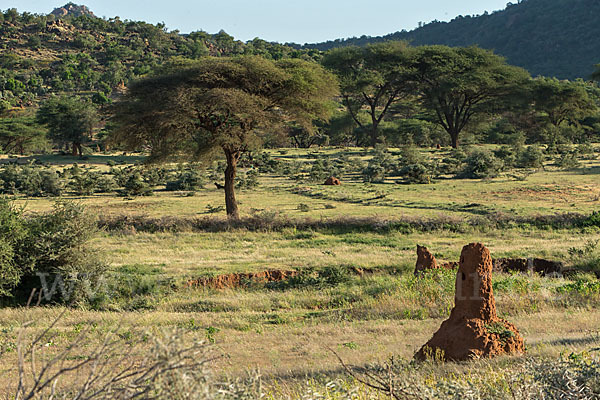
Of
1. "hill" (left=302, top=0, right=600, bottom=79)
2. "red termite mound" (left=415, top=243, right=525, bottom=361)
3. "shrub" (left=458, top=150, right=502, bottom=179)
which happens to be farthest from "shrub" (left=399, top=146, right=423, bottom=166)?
"hill" (left=302, top=0, right=600, bottom=79)

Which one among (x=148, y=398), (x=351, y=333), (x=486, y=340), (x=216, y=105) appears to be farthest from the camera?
(x=216, y=105)

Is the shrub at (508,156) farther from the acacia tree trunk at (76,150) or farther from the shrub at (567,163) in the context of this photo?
the acacia tree trunk at (76,150)

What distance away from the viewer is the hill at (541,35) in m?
110

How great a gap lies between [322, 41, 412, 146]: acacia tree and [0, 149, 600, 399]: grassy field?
74.7 feet

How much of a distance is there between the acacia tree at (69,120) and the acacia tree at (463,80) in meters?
28.9

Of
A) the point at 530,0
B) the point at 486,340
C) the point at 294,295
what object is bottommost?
the point at 294,295

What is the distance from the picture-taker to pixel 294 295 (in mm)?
11281

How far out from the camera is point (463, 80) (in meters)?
42.0

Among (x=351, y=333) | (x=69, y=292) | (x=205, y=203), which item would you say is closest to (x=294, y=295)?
(x=351, y=333)

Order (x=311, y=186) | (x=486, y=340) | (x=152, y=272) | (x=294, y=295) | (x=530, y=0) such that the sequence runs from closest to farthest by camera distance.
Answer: (x=486, y=340) < (x=294, y=295) < (x=152, y=272) < (x=311, y=186) < (x=530, y=0)

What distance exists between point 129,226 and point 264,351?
12.6 metres

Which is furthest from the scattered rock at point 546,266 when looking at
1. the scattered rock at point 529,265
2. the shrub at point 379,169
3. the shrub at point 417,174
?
the shrub at point 379,169

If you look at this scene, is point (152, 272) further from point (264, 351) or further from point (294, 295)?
point (264, 351)

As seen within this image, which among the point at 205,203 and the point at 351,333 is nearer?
the point at 351,333
